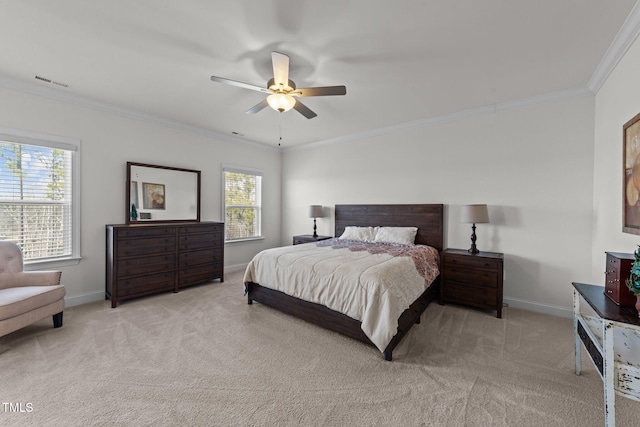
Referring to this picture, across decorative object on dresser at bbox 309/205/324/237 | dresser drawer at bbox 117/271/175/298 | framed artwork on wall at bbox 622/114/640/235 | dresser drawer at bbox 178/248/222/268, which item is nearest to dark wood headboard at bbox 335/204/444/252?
decorative object on dresser at bbox 309/205/324/237

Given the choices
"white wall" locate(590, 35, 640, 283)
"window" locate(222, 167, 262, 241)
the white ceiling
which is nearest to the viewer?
the white ceiling

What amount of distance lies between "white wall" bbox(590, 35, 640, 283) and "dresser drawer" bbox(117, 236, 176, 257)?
5.12 meters

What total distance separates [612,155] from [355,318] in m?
2.94

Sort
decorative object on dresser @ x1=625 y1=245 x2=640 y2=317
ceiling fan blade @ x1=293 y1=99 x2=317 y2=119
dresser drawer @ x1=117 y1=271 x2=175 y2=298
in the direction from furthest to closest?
dresser drawer @ x1=117 y1=271 x2=175 y2=298 → ceiling fan blade @ x1=293 y1=99 x2=317 y2=119 → decorative object on dresser @ x1=625 y1=245 x2=640 y2=317

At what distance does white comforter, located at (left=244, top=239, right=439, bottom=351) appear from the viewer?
233 cm

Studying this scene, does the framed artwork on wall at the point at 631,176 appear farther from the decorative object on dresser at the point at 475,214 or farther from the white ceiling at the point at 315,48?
the decorative object on dresser at the point at 475,214

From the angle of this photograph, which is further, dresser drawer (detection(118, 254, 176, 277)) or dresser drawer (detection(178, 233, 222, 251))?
dresser drawer (detection(178, 233, 222, 251))

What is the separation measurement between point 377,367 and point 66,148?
4.47m

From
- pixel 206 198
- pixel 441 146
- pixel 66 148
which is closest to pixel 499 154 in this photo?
pixel 441 146

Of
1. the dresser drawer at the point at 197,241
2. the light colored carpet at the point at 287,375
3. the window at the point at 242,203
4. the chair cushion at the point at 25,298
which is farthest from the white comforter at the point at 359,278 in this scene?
the window at the point at 242,203

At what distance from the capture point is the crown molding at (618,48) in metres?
1.98

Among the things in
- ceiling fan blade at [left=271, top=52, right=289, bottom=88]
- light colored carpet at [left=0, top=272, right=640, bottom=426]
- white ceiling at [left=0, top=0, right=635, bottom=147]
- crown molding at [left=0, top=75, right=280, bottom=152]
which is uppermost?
white ceiling at [left=0, top=0, right=635, bottom=147]

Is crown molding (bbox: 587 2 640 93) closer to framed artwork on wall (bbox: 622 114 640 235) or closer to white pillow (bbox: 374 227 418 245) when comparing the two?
framed artwork on wall (bbox: 622 114 640 235)

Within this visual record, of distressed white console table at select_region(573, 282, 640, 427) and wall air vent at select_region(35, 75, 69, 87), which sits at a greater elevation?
wall air vent at select_region(35, 75, 69, 87)
